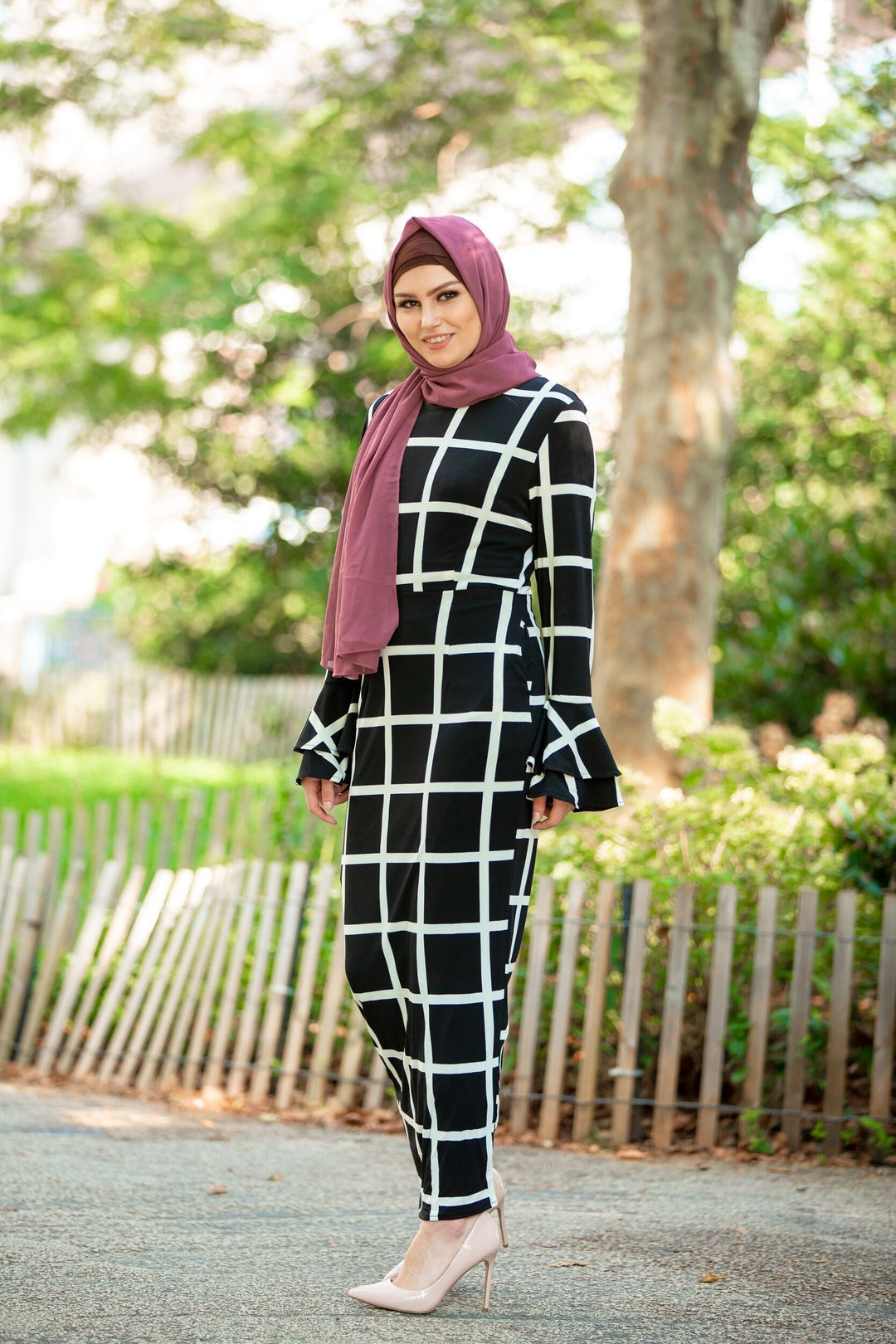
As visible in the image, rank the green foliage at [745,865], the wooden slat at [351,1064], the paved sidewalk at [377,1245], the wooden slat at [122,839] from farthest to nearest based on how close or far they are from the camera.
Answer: the wooden slat at [122,839], the wooden slat at [351,1064], the green foliage at [745,865], the paved sidewalk at [377,1245]

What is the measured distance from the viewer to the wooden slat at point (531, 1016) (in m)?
4.52

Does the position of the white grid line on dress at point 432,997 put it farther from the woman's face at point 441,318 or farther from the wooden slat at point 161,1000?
the wooden slat at point 161,1000

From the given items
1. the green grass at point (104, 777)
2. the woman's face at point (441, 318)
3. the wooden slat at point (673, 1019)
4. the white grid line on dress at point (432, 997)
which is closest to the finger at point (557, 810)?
the white grid line on dress at point (432, 997)

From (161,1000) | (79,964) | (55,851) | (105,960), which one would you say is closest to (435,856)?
(161,1000)

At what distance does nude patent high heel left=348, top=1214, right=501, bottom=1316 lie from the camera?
252cm

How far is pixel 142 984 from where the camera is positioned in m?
5.27

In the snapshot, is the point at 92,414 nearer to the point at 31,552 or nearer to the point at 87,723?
the point at 87,723

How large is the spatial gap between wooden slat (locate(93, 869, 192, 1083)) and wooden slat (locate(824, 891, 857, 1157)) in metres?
2.36

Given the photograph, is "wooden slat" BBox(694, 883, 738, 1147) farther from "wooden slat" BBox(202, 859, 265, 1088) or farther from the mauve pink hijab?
the mauve pink hijab

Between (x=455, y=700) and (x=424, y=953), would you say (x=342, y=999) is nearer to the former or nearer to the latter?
(x=424, y=953)

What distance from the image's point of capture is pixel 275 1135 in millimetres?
4324

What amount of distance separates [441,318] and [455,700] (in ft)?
2.37

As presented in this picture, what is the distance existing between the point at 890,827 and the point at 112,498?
27.3 m

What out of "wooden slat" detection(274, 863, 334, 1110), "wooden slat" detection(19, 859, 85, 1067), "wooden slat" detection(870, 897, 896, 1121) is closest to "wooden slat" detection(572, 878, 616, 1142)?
"wooden slat" detection(870, 897, 896, 1121)
